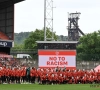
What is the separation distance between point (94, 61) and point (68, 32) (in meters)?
57.9

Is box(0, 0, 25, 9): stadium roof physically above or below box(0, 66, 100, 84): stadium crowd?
above

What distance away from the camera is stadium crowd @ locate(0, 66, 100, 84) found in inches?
1204

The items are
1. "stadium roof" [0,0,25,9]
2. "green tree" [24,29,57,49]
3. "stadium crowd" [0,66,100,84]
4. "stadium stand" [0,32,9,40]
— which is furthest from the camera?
"green tree" [24,29,57,49]

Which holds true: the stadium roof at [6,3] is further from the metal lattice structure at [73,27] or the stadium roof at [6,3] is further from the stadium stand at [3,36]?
the metal lattice structure at [73,27]

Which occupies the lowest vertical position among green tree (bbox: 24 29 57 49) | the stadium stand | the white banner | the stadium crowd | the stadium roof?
the stadium crowd

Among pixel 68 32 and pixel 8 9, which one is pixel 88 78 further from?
pixel 68 32

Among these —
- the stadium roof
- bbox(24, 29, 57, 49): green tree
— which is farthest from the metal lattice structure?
the stadium roof

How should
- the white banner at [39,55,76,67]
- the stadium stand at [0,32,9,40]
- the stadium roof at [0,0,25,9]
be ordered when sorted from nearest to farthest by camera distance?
1. the white banner at [39,55,76,67]
2. the stadium stand at [0,32,9,40]
3. the stadium roof at [0,0,25,9]

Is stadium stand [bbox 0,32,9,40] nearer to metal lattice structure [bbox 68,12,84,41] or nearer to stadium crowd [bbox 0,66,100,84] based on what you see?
stadium crowd [bbox 0,66,100,84]

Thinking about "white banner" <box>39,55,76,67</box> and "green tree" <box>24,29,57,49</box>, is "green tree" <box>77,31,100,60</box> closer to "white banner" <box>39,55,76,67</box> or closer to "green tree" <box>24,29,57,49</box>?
"green tree" <box>24,29,57,49</box>

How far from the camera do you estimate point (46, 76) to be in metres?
30.5

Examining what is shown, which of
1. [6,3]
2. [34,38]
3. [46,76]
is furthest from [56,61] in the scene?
[34,38]

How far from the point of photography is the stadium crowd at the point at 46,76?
100ft

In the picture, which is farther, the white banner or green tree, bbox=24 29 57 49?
green tree, bbox=24 29 57 49
